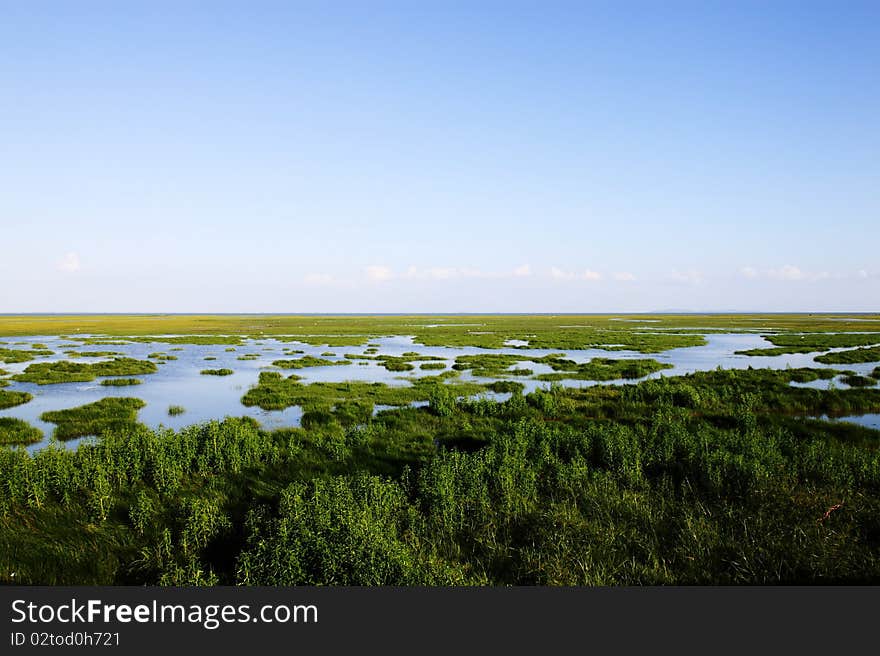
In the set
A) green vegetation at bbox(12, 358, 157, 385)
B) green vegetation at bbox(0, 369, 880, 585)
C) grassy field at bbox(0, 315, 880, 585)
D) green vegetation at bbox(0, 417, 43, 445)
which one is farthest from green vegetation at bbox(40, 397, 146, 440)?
green vegetation at bbox(12, 358, 157, 385)

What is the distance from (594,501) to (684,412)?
11.6 m

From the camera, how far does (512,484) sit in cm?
1078

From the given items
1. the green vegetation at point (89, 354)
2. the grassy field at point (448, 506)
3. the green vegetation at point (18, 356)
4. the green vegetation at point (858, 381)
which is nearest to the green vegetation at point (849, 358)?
the green vegetation at point (858, 381)

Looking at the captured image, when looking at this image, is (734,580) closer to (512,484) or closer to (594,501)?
(594,501)

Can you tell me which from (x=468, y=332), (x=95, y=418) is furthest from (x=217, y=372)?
(x=468, y=332)

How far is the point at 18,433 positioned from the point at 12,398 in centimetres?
908

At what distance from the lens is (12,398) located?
24.3 meters

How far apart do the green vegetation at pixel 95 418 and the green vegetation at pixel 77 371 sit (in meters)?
10.4

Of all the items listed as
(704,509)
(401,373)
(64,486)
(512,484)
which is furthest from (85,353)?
(704,509)

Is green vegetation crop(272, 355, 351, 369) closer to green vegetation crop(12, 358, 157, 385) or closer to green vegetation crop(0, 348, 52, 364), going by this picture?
green vegetation crop(12, 358, 157, 385)

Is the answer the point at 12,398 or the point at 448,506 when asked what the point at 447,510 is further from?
the point at 12,398

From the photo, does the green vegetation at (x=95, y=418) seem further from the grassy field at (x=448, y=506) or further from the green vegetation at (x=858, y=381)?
the green vegetation at (x=858, y=381)

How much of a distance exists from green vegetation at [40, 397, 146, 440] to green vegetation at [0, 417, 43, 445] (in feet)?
2.14

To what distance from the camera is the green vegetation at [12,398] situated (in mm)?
23500
